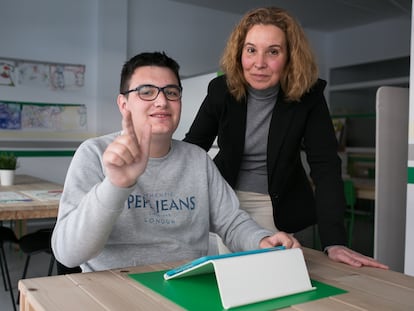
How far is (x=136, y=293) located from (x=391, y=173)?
2.52 m

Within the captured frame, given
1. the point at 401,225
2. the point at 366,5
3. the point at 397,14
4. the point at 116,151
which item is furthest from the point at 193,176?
the point at 397,14

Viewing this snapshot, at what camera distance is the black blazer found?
1729mm

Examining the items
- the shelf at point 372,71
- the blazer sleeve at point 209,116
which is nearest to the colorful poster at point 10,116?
the blazer sleeve at point 209,116

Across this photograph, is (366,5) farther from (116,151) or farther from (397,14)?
(116,151)

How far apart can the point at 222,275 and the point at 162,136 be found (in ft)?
1.72

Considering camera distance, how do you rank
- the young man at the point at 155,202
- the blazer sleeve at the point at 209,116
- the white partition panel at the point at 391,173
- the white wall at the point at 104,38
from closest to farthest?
the young man at the point at 155,202 → the blazer sleeve at the point at 209,116 → the white partition panel at the point at 391,173 → the white wall at the point at 104,38

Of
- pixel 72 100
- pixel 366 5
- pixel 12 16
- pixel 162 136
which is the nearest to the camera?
pixel 162 136

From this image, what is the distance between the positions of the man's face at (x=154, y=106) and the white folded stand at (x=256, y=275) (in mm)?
433

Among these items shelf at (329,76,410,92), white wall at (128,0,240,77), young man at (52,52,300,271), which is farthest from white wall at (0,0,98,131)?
young man at (52,52,300,271)

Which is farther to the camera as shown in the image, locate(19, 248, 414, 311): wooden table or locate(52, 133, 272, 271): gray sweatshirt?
locate(52, 133, 272, 271): gray sweatshirt

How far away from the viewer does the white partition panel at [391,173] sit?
298cm

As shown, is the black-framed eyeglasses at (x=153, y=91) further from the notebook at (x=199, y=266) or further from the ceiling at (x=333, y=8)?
the ceiling at (x=333, y=8)

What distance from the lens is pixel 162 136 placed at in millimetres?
1312

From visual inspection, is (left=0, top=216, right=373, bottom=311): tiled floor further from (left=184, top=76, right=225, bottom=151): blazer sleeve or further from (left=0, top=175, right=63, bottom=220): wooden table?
(left=184, top=76, right=225, bottom=151): blazer sleeve
